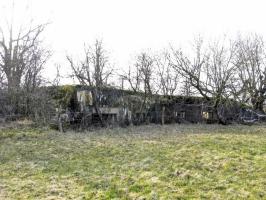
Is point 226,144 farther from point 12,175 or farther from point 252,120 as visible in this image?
point 252,120

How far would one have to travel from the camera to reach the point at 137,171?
7.44 m

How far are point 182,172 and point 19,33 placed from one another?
19.0 meters

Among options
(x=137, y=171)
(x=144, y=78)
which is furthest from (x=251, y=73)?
(x=137, y=171)

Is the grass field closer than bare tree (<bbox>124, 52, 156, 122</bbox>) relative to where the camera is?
Yes

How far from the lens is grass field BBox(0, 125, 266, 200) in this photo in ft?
19.5

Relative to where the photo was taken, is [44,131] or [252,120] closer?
[44,131]

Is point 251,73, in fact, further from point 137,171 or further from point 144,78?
point 137,171

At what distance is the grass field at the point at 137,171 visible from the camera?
5930 millimetres

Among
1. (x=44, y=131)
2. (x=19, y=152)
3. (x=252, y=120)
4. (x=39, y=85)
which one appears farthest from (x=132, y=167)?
(x=252, y=120)

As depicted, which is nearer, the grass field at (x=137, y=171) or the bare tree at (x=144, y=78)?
the grass field at (x=137, y=171)

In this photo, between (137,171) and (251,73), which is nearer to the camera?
(137,171)

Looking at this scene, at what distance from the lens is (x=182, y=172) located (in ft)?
22.8

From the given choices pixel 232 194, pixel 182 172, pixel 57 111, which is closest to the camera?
pixel 232 194

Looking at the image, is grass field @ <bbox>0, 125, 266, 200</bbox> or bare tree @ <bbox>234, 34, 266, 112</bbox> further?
bare tree @ <bbox>234, 34, 266, 112</bbox>
